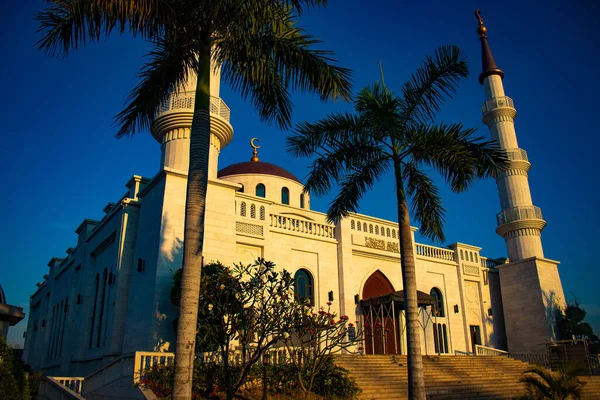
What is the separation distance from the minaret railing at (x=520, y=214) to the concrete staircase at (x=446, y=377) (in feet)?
30.1

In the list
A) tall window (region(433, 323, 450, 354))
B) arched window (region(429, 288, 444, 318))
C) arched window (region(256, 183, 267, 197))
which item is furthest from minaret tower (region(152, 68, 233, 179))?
tall window (region(433, 323, 450, 354))

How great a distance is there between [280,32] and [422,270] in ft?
58.2

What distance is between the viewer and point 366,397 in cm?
1377

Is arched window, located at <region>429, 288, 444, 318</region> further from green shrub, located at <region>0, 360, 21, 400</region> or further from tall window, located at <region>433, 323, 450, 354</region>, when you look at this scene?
green shrub, located at <region>0, 360, 21, 400</region>

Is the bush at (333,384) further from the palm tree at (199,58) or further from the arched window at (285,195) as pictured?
the arched window at (285,195)

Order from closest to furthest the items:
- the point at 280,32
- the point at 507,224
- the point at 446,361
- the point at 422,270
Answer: the point at 280,32 → the point at 446,361 → the point at 422,270 → the point at 507,224

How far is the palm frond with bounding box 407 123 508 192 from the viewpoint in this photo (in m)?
12.4

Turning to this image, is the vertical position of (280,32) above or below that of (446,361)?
above

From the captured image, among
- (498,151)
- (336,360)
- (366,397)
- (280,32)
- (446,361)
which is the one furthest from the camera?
(446,361)

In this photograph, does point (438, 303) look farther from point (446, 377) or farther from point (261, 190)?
point (261, 190)

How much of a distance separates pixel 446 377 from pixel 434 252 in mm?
10036

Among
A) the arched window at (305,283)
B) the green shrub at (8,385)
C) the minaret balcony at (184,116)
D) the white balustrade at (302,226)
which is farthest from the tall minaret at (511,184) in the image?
the green shrub at (8,385)

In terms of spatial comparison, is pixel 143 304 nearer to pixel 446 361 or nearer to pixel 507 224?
pixel 446 361

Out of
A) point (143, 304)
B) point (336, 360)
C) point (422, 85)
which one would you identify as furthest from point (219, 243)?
point (422, 85)
